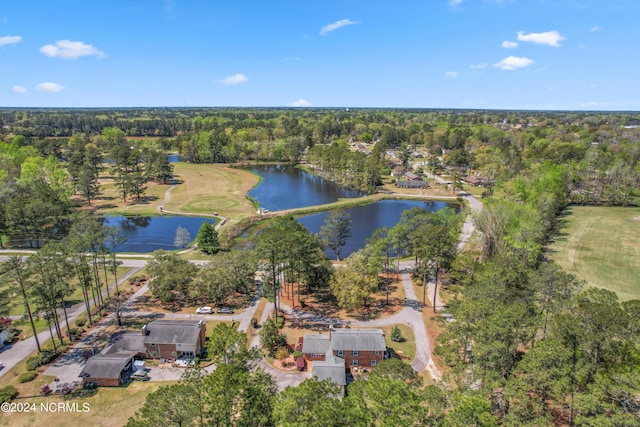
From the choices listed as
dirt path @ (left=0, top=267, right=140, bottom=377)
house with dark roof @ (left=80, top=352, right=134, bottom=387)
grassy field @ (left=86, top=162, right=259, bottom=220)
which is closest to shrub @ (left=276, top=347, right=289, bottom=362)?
house with dark roof @ (left=80, top=352, right=134, bottom=387)

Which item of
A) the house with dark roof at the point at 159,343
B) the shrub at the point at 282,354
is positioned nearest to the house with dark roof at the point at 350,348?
the shrub at the point at 282,354

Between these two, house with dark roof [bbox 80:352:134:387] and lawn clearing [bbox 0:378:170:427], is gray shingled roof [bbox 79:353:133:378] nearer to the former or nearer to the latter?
house with dark roof [bbox 80:352:134:387]

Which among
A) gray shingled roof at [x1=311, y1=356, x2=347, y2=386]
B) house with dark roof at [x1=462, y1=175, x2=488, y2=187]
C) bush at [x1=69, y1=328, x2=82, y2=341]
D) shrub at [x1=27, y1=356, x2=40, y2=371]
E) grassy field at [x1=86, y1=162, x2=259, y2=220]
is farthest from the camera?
house with dark roof at [x1=462, y1=175, x2=488, y2=187]

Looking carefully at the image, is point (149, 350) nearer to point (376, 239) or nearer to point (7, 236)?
point (376, 239)

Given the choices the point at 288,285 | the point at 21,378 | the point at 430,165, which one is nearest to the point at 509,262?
the point at 288,285

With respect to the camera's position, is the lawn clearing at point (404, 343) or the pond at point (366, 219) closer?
the lawn clearing at point (404, 343)

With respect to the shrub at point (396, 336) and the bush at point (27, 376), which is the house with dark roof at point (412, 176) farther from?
the bush at point (27, 376)

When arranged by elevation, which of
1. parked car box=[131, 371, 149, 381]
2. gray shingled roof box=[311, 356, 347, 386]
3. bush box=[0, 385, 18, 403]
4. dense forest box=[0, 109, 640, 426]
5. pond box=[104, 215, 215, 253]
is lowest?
parked car box=[131, 371, 149, 381]
